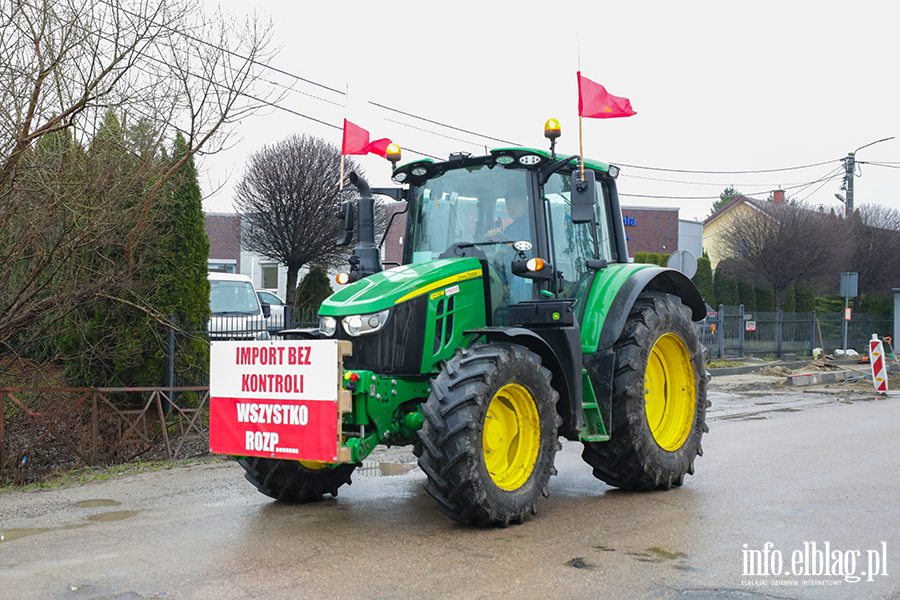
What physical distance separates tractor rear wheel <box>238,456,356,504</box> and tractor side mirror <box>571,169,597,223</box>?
102 inches

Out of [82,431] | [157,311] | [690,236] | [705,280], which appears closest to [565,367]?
[82,431]

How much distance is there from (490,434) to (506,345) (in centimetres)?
62

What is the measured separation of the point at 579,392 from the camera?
641 centimetres

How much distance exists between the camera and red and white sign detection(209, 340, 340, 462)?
17.9 feet

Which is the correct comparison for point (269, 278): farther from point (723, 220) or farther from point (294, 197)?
point (723, 220)

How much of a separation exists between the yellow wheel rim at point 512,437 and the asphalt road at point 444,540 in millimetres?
374

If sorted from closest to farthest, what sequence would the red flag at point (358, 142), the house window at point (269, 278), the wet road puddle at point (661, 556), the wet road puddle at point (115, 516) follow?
the wet road puddle at point (661, 556)
the wet road puddle at point (115, 516)
the red flag at point (358, 142)
the house window at point (269, 278)

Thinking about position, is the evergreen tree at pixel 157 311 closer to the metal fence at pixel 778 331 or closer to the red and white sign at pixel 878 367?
the red and white sign at pixel 878 367

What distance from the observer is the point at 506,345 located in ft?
19.4

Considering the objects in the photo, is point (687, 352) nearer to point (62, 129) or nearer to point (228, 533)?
point (228, 533)

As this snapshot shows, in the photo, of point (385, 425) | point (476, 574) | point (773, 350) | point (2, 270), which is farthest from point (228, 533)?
point (773, 350)

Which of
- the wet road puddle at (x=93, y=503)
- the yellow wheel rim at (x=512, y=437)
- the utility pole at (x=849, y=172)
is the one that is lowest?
the wet road puddle at (x=93, y=503)

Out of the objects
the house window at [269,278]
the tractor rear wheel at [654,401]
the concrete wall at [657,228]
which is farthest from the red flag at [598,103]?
the concrete wall at [657,228]

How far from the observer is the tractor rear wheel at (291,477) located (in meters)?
6.29
